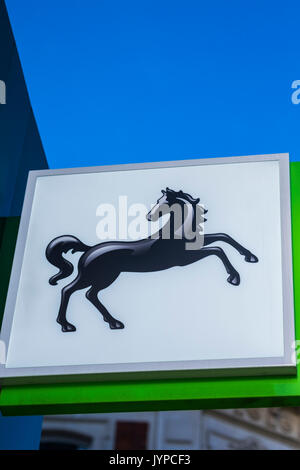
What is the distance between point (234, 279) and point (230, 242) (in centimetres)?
26

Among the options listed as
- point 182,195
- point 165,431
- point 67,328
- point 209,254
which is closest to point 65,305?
point 67,328

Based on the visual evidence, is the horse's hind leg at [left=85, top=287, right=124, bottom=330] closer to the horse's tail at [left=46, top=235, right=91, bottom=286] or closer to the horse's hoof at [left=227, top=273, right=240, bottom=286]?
the horse's tail at [left=46, top=235, right=91, bottom=286]

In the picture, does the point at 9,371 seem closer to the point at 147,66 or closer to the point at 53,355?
the point at 53,355

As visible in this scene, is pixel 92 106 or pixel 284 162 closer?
pixel 284 162

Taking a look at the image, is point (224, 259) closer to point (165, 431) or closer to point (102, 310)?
point (102, 310)

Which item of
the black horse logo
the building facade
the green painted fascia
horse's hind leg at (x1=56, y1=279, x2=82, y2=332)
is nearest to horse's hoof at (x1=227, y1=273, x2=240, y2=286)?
the black horse logo

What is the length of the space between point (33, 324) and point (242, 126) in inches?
105

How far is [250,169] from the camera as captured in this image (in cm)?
510

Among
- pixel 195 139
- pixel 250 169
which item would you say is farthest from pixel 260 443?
pixel 250 169

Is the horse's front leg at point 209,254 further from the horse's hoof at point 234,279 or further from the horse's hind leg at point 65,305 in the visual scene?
the horse's hind leg at point 65,305

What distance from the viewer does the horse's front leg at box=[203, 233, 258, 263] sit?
4.71m

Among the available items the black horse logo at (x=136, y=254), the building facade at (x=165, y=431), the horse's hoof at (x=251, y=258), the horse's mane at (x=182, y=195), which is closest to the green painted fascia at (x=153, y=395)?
the horse's hoof at (x=251, y=258)

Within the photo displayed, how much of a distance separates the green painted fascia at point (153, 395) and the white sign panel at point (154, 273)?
0.07m

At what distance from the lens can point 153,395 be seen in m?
4.38
